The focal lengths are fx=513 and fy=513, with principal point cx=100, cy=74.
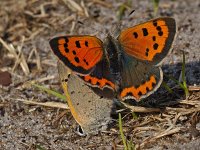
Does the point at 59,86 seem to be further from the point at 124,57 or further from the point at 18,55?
the point at 124,57

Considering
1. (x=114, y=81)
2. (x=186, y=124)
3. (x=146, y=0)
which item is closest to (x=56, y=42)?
(x=114, y=81)

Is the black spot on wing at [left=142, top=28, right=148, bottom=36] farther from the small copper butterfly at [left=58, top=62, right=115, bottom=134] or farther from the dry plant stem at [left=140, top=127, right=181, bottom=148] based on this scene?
the dry plant stem at [left=140, top=127, right=181, bottom=148]

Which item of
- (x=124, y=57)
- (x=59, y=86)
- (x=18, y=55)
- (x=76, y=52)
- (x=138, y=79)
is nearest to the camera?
(x=76, y=52)

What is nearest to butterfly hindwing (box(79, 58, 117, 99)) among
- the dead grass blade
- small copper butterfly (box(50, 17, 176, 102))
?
small copper butterfly (box(50, 17, 176, 102))

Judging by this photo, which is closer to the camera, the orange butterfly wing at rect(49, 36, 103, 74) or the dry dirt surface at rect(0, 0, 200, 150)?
the orange butterfly wing at rect(49, 36, 103, 74)

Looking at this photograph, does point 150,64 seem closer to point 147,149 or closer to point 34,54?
point 147,149

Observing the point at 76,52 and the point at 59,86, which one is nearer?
the point at 76,52

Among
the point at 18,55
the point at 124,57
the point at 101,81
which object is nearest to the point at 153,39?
the point at 124,57
